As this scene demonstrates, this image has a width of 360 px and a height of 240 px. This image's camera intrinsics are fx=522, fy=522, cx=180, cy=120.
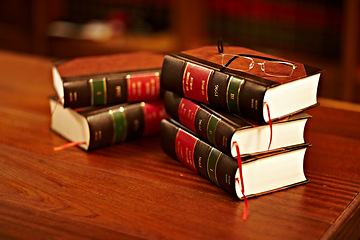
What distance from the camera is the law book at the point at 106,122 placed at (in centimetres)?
107

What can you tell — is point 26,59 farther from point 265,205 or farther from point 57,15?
point 57,15

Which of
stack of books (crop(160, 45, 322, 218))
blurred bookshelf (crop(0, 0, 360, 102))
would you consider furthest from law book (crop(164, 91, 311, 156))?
blurred bookshelf (crop(0, 0, 360, 102))

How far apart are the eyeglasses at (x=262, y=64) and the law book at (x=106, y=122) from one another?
0.25 meters

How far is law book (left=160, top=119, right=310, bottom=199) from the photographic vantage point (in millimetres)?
879

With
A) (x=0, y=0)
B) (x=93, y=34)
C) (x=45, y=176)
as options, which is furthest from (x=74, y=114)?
(x=0, y=0)

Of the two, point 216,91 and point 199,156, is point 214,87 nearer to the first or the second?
point 216,91

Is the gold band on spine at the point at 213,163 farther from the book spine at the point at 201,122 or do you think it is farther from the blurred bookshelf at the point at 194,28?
the blurred bookshelf at the point at 194,28

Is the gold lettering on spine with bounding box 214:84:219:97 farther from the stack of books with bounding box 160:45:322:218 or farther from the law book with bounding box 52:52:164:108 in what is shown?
the law book with bounding box 52:52:164:108

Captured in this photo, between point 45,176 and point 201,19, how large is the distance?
2008mm

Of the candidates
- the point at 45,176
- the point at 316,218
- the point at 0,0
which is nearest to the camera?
the point at 316,218

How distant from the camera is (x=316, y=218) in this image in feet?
2.72

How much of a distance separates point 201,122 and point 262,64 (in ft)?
0.49

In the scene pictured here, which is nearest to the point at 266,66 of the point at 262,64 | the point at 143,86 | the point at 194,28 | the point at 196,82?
the point at 262,64

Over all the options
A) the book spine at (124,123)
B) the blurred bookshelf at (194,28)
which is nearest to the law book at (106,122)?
the book spine at (124,123)
